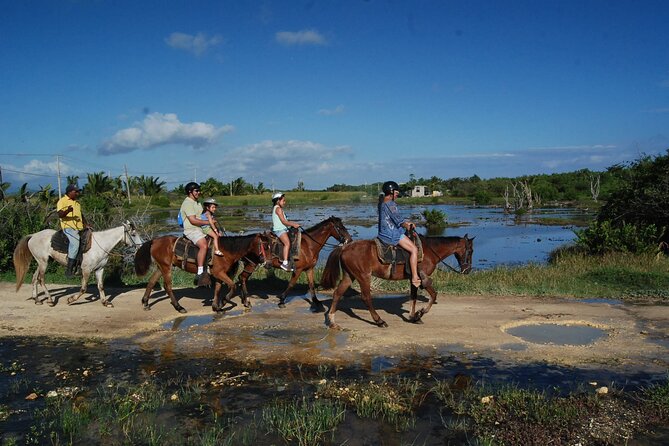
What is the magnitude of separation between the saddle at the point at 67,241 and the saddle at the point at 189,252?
218cm

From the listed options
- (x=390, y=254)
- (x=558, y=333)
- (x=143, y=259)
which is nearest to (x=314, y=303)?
(x=390, y=254)

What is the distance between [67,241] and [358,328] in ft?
22.8

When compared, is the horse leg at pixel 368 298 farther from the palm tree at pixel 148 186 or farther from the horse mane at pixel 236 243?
the palm tree at pixel 148 186

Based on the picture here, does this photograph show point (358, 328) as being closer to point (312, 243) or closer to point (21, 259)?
point (312, 243)

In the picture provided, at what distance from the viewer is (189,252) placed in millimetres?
10445

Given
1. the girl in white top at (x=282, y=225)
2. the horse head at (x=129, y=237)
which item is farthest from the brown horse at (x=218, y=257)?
the horse head at (x=129, y=237)

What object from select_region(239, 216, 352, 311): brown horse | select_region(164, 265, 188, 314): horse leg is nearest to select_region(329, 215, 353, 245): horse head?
select_region(239, 216, 352, 311): brown horse

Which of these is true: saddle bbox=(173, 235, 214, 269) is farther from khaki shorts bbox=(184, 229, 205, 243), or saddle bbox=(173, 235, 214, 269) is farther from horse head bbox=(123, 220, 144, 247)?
horse head bbox=(123, 220, 144, 247)

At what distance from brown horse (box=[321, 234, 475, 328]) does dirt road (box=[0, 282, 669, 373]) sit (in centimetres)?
45

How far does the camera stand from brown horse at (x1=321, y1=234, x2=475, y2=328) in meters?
9.14

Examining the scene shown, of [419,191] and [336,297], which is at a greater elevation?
[419,191]

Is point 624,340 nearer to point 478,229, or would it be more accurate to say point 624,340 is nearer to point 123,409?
point 123,409

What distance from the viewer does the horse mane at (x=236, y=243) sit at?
10570 mm

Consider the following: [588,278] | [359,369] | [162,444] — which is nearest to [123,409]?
[162,444]
